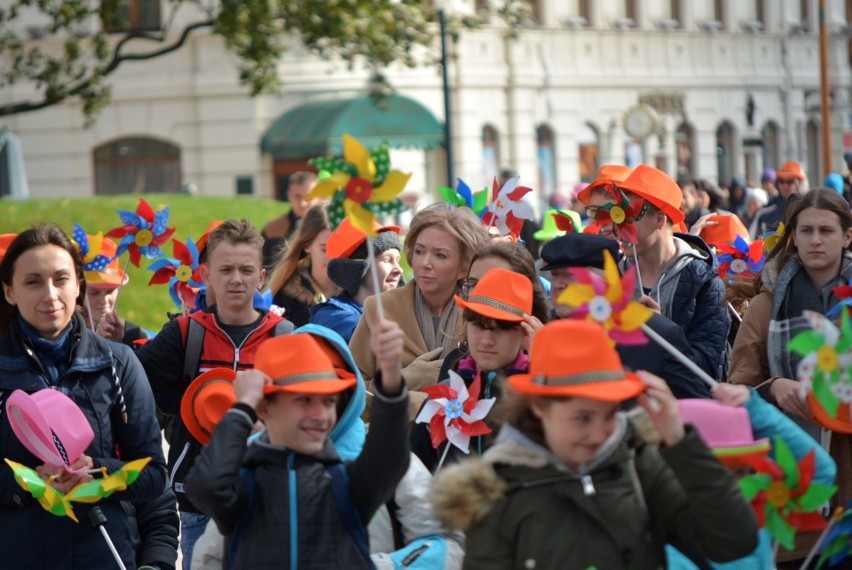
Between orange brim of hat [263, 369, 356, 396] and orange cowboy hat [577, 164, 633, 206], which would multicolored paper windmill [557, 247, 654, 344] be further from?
orange cowboy hat [577, 164, 633, 206]

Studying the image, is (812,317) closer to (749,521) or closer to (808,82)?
(749,521)

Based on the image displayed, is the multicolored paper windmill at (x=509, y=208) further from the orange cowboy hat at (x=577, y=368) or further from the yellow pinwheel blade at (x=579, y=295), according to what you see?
the orange cowboy hat at (x=577, y=368)

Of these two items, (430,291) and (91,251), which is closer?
(430,291)

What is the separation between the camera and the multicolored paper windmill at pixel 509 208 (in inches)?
325

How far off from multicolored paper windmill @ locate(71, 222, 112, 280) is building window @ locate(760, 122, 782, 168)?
114 feet

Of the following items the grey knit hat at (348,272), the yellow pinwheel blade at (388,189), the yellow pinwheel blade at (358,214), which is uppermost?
the yellow pinwheel blade at (388,189)

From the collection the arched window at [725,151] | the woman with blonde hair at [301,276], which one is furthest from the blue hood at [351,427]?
the arched window at [725,151]

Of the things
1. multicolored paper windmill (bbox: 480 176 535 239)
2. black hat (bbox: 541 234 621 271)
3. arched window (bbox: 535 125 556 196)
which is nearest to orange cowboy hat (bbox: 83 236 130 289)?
multicolored paper windmill (bbox: 480 176 535 239)

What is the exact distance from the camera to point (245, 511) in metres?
4.46

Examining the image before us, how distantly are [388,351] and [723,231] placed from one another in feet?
16.4

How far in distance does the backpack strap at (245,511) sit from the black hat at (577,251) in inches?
70.7

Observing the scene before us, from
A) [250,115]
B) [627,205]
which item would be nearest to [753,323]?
[627,205]

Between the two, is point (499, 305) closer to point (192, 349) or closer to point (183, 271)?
point (192, 349)

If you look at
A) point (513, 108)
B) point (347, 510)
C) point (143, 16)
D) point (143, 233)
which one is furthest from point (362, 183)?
point (513, 108)
